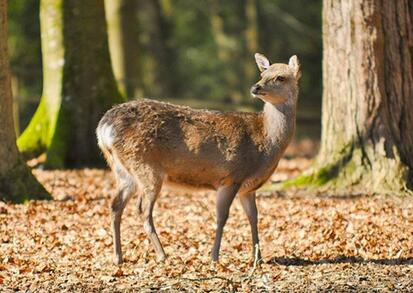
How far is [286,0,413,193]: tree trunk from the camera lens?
465 inches

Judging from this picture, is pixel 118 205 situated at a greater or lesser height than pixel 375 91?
lesser

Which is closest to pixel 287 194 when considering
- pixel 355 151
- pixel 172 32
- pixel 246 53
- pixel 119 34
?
pixel 355 151

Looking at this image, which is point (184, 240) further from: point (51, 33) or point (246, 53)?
point (246, 53)

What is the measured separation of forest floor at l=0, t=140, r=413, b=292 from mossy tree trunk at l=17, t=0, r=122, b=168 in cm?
179

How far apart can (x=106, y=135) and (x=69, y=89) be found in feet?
18.1

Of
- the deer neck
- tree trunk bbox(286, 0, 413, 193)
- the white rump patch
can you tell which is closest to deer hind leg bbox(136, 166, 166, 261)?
Result: the white rump patch

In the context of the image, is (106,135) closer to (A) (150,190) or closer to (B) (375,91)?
(A) (150,190)

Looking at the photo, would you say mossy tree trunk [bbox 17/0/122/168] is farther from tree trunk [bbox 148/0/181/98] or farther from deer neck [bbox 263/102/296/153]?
tree trunk [bbox 148/0/181/98]

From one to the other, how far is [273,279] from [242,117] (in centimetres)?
179

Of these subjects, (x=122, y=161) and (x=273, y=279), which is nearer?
(x=273, y=279)

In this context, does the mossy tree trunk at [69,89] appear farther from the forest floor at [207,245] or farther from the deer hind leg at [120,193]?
the deer hind leg at [120,193]

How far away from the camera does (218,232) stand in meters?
8.98

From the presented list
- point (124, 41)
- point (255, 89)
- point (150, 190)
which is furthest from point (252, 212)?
point (124, 41)

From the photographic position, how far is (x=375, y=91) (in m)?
11.8
